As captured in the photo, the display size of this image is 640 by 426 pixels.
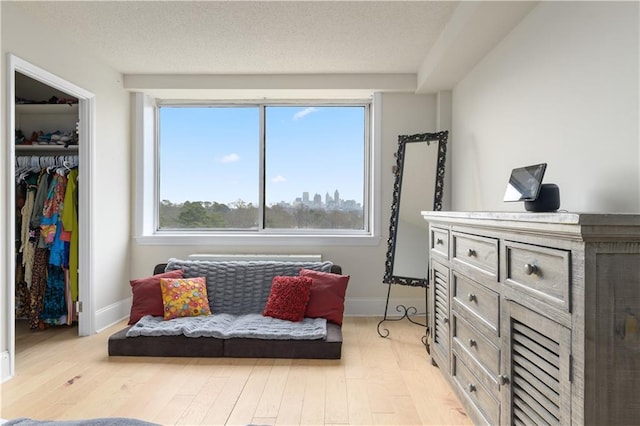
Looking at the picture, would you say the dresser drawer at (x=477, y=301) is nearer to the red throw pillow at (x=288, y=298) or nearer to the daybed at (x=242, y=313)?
the daybed at (x=242, y=313)

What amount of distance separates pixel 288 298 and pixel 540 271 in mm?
2452

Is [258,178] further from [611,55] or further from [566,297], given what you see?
[566,297]

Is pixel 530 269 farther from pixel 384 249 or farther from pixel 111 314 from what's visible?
pixel 111 314

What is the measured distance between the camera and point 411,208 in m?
4.00

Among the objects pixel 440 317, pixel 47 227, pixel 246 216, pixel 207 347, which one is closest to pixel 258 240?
pixel 246 216

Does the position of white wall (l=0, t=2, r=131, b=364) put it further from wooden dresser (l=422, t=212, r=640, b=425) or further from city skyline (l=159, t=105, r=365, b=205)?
wooden dresser (l=422, t=212, r=640, b=425)

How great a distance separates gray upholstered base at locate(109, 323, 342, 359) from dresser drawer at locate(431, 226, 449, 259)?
1.00 m

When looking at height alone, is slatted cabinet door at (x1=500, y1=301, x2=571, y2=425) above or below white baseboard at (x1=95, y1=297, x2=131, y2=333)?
above

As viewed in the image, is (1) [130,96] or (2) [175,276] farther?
(1) [130,96]

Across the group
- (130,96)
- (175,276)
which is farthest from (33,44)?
(175,276)

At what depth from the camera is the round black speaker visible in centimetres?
180

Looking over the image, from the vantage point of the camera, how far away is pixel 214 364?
3.03m

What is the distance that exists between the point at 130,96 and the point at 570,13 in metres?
4.01

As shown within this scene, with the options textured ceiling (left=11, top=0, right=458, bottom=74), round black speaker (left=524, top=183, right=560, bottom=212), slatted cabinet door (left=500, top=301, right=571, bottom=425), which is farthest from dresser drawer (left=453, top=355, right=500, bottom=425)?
textured ceiling (left=11, top=0, right=458, bottom=74)
